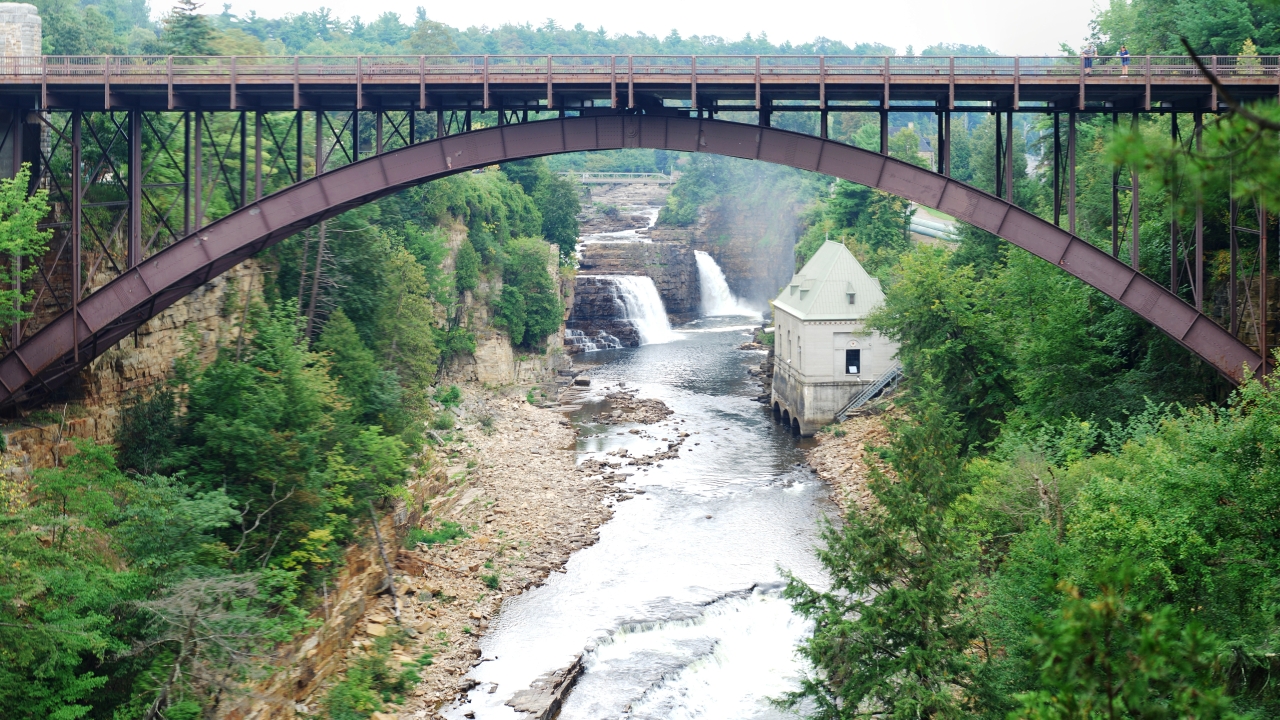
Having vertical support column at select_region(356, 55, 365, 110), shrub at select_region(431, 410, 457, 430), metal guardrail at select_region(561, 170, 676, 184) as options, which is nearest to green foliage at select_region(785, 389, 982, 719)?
vertical support column at select_region(356, 55, 365, 110)

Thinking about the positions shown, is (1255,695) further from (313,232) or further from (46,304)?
(313,232)

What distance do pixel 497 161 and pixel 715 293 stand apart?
6188 centimetres

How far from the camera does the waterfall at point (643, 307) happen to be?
239 feet

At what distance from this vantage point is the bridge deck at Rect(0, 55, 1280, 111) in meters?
24.2

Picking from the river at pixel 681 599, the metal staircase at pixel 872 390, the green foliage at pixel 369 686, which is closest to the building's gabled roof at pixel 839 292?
the metal staircase at pixel 872 390

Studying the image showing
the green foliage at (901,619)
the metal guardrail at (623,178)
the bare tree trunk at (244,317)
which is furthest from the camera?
the metal guardrail at (623,178)

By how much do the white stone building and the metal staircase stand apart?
187 mm

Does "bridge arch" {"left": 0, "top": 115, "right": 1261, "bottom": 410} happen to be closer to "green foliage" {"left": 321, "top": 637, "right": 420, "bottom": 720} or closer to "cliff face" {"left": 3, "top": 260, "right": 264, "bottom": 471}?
"cliff face" {"left": 3, "top": 260, "right": 264, "bottom": 471}

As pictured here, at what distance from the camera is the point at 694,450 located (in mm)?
43344

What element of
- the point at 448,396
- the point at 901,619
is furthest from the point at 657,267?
the point at 901,619

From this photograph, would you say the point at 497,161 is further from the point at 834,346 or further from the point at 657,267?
the point at 657,267

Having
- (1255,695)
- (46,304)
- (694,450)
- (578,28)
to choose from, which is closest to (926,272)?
(694,450)

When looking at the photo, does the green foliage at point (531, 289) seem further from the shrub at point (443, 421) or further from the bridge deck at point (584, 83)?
the bridge deck at point (584, 83)

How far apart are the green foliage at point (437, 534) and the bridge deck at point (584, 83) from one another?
11636 mm
